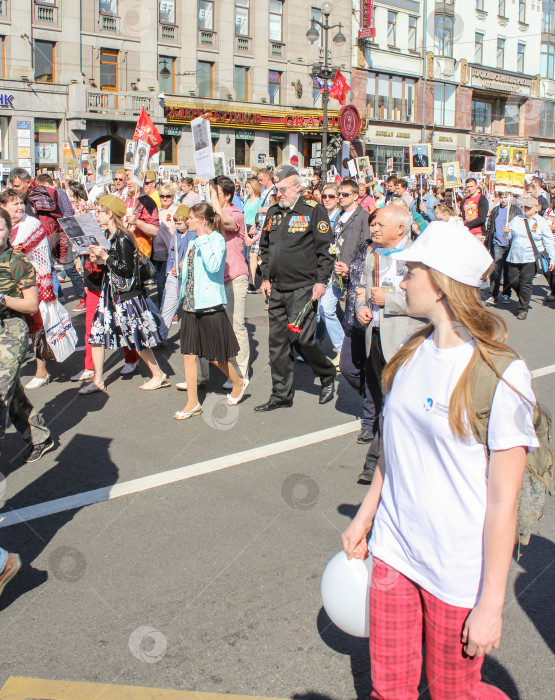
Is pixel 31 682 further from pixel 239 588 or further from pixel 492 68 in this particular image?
pixel 492 68

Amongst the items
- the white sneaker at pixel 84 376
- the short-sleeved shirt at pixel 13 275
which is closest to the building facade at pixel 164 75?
the white sneaker at pixel 84 376

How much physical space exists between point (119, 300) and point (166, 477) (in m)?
2.45

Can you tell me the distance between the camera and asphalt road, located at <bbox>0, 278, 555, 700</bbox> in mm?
3146

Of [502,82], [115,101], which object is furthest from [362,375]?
[502,82]

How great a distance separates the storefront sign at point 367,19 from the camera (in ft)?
146

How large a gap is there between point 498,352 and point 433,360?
0.19 m

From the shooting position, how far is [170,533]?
438 centimetres

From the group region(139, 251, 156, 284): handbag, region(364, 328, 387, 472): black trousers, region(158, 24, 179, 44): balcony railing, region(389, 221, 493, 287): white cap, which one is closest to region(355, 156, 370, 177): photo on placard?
region(139, 251, 156, 284): handbag

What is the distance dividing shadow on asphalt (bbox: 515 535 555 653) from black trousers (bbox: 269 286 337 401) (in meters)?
3.10

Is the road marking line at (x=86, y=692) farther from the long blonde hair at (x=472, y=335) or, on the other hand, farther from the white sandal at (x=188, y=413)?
the white sandal at (x=188, y=413)

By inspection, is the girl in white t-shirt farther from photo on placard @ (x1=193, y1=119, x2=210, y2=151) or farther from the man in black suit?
the man in black suit

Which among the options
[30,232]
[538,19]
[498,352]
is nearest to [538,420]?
[498,352]

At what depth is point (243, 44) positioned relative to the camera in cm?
3991

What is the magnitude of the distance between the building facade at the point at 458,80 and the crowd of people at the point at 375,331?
3584 centimetres
